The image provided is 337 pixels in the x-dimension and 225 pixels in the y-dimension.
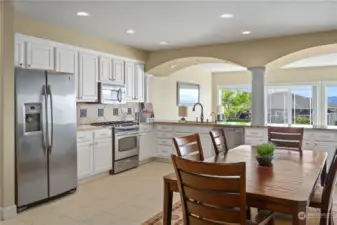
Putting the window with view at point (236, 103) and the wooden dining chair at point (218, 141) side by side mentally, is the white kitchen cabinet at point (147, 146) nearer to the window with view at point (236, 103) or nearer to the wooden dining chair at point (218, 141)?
the wooden dining chair at point (218, 141)

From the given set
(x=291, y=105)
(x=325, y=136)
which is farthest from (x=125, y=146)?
(x=291, y=105)

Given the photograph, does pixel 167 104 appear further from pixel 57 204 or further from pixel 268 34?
pixel 57 204

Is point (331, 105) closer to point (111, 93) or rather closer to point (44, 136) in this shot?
point (111, 93)

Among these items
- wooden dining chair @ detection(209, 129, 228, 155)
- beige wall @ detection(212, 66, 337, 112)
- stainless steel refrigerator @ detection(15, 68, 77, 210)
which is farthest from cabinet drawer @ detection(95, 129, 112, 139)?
beige wall @ detection(212, 66, 337, 112)

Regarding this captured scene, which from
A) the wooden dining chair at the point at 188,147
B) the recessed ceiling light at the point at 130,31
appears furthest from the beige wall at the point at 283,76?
the wooden dining chair at the point at 188,147

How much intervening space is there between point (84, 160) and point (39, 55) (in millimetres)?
1726

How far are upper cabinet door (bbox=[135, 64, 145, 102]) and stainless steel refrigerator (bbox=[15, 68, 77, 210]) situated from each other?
236 cm

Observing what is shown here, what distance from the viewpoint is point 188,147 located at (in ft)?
9.49

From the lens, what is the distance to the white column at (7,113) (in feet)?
10.7

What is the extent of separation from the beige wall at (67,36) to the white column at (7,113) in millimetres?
723

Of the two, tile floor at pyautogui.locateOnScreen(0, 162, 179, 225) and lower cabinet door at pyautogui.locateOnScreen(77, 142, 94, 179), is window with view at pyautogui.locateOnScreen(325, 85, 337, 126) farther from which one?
lower cabinet door at pyautogui.locateOnScreen(77, 142, 94, 179)

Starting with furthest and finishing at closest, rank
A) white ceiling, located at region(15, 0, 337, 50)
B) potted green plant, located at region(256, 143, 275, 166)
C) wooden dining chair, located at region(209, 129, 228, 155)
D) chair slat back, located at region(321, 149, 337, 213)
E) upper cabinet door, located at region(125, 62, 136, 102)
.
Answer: upper cabinet door, located at region(125, 62, 136, 102) < white ceiling, located at region(15, 0, 337, 50) < wooden dining chair, located at region(209, 129, 228, 155) < potted green plant, located at region(256, 143, 275, 166) < chair slat back, located at region(321, 149, 337, 213)

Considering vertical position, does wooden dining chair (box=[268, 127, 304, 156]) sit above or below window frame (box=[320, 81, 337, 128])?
below

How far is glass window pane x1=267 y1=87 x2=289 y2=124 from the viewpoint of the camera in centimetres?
1030
